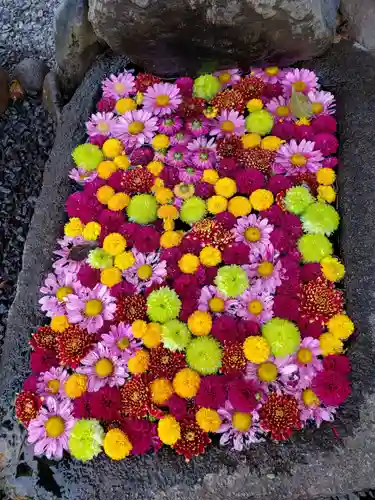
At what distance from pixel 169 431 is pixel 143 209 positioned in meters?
0.95

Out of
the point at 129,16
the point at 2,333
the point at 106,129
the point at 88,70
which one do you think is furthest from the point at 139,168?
the point at 2,333

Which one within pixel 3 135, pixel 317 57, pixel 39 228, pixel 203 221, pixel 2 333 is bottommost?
pixel 2 333

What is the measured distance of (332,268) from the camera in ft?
7.18

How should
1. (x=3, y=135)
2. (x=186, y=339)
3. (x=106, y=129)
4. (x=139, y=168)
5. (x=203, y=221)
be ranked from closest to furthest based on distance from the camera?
1. (x=186, y=339)
2. (x=203, y=221)
3. (x=139, y=168)
4. (x=106, y=129)
5. (x=3, y=135)

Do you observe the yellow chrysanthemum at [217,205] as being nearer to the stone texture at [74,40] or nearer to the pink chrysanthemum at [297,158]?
the pink chrysanthemum at [297,158]

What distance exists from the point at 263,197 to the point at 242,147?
34 centimetres

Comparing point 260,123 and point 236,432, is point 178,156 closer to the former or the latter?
point 260,123

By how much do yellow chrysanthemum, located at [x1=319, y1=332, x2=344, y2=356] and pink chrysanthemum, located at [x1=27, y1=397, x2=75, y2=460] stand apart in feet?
3.12

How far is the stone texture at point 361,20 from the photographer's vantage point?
2.68 metres

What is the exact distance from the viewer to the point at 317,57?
281cm

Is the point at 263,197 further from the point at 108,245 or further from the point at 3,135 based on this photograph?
the point at 3,135

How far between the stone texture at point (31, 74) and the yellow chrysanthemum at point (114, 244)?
175cm

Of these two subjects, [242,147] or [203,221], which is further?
[242,147]

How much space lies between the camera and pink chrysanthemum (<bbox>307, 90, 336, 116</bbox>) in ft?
8.67
